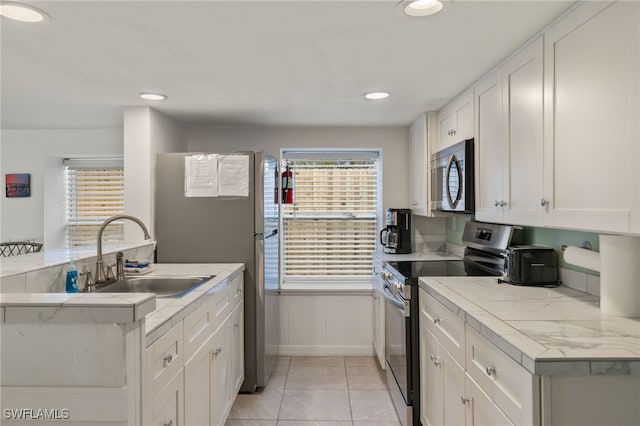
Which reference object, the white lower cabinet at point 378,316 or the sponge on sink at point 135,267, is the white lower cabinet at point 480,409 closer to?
the white lower cabinet at point 378,316

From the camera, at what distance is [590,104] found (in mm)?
1416

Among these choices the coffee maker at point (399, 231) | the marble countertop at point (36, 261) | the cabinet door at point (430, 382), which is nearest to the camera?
the marble countertop at point (36, 261)

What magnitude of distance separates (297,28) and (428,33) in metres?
0.55

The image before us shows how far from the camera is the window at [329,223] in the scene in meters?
4.10

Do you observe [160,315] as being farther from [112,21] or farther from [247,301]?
[247,301]

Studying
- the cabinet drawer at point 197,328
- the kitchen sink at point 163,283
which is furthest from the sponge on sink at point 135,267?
the cabinet drawer at point 197,328

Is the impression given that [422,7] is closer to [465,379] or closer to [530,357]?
[530,357]

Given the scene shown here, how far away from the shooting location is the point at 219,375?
2.35 meters

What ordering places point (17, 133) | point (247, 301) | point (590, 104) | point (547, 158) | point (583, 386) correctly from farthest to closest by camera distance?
point (17, 133)
point (247, 301)
point (547, 158)
point (590, 104)
point (583, 386)

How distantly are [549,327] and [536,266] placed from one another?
0.78 metres

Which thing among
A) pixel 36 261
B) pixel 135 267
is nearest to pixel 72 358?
pixel 36 261

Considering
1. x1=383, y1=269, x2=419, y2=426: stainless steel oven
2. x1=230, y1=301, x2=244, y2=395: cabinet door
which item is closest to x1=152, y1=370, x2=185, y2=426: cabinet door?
x1=230, y1=301, x2=244, y2=395: cabinet door

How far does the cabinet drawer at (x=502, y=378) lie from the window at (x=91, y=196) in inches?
143

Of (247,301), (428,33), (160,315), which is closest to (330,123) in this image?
(247,301)
